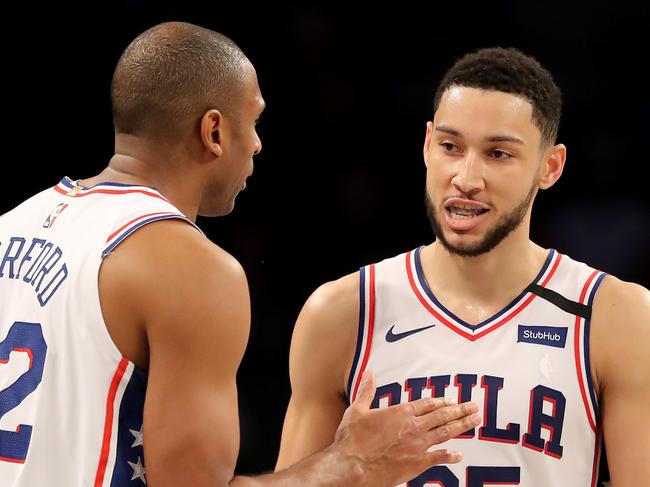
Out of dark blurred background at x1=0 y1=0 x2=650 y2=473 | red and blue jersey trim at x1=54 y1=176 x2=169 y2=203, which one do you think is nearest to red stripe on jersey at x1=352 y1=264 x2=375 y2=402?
red and blue jersey trim at x1=54 y1=176 x2=169 y2=203

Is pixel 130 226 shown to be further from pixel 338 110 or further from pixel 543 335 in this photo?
pixel 338 110

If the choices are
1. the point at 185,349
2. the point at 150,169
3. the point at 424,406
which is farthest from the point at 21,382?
the point at 424,406

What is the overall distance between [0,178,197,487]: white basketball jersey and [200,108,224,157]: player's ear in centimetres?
31

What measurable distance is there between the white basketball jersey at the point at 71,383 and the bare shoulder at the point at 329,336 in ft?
2.76

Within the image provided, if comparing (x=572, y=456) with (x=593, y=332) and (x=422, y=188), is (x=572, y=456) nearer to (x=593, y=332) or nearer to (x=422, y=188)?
(x=593, y=332)

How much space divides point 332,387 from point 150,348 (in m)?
0.94

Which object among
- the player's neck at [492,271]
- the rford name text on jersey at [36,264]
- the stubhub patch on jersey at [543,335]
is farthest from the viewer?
the player's neck at [492,271]

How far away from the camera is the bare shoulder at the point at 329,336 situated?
2.81m

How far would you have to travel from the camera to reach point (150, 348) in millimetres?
1991

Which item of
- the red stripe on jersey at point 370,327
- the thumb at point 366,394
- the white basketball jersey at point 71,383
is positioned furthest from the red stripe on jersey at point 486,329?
the white basketball jersey at point 71,383

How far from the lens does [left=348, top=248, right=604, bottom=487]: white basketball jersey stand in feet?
8.70

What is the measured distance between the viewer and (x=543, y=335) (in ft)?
9.00

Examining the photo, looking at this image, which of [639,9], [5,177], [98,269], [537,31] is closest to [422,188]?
[537,31]

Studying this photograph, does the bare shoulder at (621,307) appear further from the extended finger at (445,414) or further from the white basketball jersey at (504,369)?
the extended finger at (445,414)
